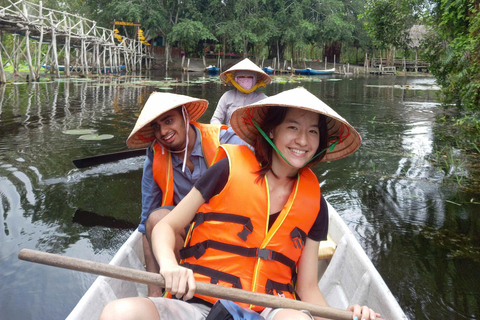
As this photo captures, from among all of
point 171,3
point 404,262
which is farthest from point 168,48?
point 404,262

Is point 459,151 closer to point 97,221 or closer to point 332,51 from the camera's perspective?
point 97,221

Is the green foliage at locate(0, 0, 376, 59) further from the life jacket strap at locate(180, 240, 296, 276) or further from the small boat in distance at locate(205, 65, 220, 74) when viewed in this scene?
the life jacket strap at locate(180, 240, 296, 276)

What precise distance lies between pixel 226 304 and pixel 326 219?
1.96 feet

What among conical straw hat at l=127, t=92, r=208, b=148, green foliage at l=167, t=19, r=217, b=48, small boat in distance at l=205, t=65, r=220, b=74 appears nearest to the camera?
conical straw hat at l=127, t=92, r=208, b=148

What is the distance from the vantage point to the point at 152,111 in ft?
7.07

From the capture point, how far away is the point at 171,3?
96.4ft

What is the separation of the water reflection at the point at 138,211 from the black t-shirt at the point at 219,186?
134 cm

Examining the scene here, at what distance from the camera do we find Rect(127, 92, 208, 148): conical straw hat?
6.93 ft

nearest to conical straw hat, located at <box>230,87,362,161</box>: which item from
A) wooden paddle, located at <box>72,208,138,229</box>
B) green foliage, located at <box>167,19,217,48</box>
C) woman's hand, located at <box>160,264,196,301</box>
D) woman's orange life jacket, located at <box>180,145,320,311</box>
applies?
woman's orange life jacket, located at <box>180,145,320,311</box>

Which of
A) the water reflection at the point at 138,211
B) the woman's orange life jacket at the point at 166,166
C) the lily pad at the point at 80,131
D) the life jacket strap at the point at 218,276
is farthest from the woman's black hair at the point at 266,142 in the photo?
the lily pad at the point at 80,131

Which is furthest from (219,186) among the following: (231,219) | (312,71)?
(312,71)

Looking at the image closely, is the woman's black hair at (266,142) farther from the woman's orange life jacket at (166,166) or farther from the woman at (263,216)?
the woman's orange life jacket at (166,166)

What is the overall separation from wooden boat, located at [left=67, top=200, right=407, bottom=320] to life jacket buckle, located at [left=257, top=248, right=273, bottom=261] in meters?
0.61

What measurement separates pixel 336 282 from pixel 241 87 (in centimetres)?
300
